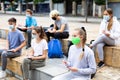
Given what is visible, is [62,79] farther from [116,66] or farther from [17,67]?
[17,67]

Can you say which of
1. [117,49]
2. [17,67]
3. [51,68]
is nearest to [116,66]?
[117,49]

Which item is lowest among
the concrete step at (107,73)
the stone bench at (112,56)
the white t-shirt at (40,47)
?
the concrete step at (107,73)

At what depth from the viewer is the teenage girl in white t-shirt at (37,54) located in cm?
519

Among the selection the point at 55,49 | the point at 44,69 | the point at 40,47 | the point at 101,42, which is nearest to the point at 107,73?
the point at 101,42

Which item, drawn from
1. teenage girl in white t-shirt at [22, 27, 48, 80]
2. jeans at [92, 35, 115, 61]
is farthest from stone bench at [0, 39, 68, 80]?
jeans at [92, 35, 115, 61]

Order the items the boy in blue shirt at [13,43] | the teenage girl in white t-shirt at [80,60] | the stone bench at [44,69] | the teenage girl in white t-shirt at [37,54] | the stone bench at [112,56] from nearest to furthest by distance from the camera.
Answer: the teenage girl in white t-shirt at [80,60], the stone bench at [44,69], the teenage girl in white t-shirt at [37,54], the stone bench at [112,56], the boy in blue shirt at [13,43]

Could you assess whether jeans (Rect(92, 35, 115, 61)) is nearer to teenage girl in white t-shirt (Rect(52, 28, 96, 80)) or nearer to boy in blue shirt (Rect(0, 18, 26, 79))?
teenage girl in white t-shirt (Rect(52, 28, 96, 80))

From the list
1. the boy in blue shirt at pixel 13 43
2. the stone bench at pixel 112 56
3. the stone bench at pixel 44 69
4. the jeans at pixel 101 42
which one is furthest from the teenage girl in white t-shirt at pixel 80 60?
the boy in blue shirt at pixel 13 43

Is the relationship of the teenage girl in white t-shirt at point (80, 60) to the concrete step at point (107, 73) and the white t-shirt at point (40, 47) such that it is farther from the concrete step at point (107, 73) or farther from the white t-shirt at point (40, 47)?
the white t-shirt at point (40, 47)

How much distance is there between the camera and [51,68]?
17.6 ft

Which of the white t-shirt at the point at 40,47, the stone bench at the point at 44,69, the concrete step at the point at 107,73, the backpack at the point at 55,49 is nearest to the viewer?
the concrete step at the point at 107,73

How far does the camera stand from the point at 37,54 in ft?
17.5

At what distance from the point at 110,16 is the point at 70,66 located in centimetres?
222

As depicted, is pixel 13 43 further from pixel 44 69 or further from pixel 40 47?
pixel 44 69
